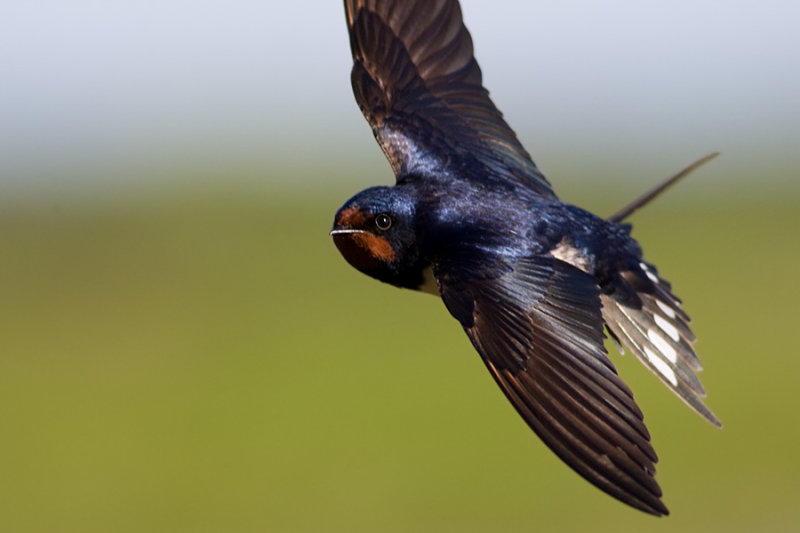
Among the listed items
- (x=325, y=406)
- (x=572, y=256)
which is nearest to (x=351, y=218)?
(x=572, y=256)

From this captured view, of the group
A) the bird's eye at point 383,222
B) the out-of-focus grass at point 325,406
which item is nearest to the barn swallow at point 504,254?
the bird's eye at point 383,222

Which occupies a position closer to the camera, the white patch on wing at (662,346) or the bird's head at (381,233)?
the bird's head at (381,233)

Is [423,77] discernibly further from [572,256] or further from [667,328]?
[667,328]

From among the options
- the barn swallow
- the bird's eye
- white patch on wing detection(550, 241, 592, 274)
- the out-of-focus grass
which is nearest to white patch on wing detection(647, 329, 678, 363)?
the barn swallow

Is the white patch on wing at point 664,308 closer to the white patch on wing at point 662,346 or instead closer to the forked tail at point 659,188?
the white patch on wing at point 662,346

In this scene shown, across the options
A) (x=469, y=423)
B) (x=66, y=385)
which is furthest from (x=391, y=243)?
(x=66, y=385)

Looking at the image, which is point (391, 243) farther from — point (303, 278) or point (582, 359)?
point (303, 278)
